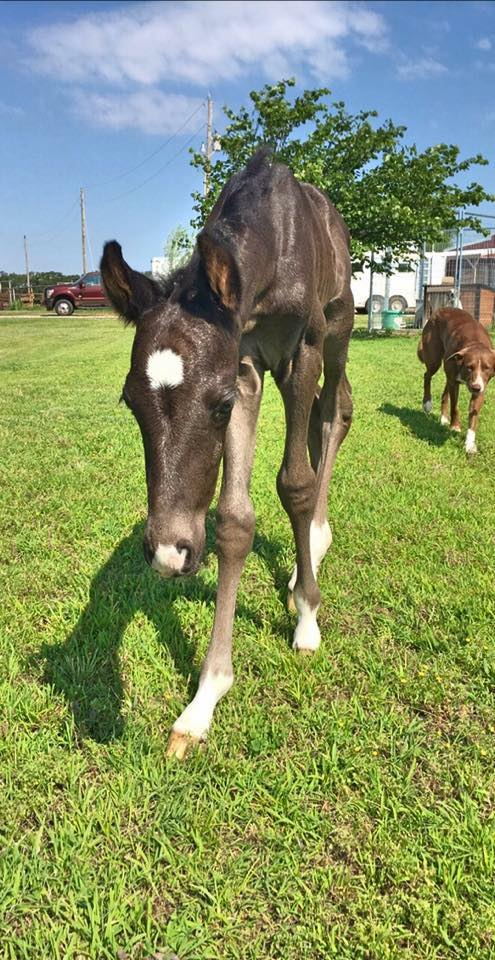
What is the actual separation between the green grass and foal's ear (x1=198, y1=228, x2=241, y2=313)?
5.03 ft

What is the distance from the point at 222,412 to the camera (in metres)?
2.04

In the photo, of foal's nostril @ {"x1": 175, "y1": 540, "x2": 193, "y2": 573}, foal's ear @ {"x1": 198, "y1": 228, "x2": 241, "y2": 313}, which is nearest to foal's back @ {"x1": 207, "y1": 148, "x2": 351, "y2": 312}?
foal's ear @ {"x1": 198, "y1": 228, "x2": 241, "y2": 313}

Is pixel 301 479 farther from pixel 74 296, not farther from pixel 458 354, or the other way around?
pixel 74 296

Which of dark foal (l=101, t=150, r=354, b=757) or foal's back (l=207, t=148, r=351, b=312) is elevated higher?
foal's back (l=207, t=148, r=351, b=312)

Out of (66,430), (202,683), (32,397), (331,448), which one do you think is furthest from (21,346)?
(202,683)

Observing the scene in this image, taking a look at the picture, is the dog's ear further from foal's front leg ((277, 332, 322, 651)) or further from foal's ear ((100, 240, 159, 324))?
foal's ear ((100, 240, 159, 324))

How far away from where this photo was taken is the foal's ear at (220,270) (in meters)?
1.90

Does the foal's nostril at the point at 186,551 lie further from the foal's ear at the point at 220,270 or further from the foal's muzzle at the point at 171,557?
the foal's ear at the point at 220,270

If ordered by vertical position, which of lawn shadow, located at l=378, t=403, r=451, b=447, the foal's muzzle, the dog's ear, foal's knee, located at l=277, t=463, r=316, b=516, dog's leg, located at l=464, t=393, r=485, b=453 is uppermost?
the dog's ear

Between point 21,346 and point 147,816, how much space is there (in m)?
18.3

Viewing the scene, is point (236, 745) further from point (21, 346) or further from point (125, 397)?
point (21, 346)

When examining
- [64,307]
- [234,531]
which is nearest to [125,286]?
[234,531]

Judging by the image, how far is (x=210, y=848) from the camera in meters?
1.98

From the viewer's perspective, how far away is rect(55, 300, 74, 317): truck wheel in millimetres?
35562
